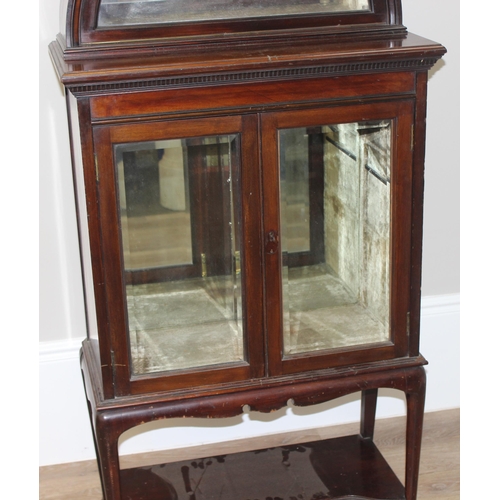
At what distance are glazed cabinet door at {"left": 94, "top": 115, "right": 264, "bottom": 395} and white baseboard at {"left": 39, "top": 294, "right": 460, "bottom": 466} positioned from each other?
1.65 ft

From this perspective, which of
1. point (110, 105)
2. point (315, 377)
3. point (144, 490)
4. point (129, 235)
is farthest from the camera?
point (144, 490)

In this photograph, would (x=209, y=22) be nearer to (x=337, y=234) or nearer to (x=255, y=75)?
(x=255, y=75)

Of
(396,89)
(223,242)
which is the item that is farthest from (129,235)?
(396,89)

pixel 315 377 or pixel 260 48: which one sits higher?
pixel 260 48

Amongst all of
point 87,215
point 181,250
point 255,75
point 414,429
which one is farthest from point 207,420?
point 255,75

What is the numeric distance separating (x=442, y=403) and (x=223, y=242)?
3.38 ft

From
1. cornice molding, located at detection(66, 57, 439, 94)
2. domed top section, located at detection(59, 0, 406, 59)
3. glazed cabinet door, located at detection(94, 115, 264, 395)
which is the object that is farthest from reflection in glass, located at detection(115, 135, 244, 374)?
domed top section, located at detection(59, 0, 406, 59)

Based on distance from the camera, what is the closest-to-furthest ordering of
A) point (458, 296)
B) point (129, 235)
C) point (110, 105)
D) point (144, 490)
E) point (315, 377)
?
point (110, 105) → point (129, 235) → point (315, 377) → point (144, 490) → point (458, 296)

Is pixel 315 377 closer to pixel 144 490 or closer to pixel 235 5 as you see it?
pixel 144 490

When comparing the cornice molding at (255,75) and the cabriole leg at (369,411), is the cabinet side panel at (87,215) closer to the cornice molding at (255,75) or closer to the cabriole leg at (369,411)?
the cornice molding at (255,75)

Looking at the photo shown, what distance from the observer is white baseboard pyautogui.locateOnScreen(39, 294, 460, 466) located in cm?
219

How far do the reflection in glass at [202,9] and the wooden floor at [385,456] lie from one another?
3.74ft

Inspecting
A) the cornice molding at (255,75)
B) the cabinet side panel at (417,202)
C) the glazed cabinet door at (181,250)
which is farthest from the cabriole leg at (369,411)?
the cornice molding at (255,75)

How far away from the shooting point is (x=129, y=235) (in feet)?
5.48
